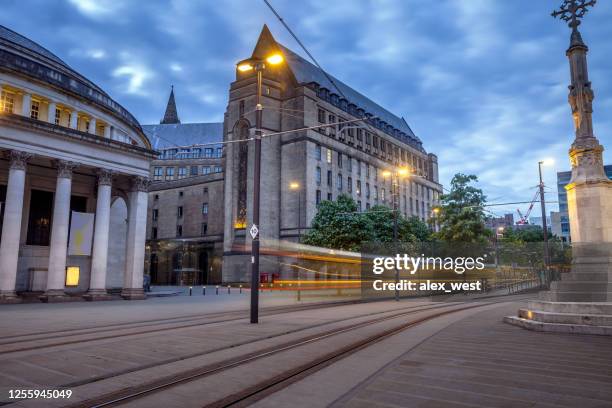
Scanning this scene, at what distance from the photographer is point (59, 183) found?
30.6 metres

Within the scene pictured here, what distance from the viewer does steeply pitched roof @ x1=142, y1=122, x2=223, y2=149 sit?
4774 inches

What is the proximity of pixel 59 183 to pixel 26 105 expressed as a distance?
669 centimetres

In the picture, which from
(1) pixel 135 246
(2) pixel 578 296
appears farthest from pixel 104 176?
(2) pixel 578 296

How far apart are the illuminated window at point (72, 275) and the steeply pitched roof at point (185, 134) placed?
87.8 meters

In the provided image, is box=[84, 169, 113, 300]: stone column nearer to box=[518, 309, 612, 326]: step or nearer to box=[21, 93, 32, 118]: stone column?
box=[21, 93, 32, 118]: stone column

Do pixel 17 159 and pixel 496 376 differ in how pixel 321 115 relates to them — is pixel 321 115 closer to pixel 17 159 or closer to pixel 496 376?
pixel 17 159

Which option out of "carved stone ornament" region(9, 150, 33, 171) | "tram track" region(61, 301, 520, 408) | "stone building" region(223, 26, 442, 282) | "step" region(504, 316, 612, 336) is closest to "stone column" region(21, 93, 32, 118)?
"carved stone ornament" region(9, 150, 33, 171)

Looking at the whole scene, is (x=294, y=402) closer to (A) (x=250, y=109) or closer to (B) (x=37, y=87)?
(B) (x=37, y=87)

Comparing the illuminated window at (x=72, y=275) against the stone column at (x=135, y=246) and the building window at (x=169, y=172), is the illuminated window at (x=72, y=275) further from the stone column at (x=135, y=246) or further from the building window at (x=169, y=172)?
the building window at (x=169, y=172)

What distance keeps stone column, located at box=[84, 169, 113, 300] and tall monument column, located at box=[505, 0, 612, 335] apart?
1094 inches

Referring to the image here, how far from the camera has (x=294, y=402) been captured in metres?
5.88

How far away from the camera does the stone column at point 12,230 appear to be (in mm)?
27516

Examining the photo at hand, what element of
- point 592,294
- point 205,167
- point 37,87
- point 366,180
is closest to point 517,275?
point 366,180

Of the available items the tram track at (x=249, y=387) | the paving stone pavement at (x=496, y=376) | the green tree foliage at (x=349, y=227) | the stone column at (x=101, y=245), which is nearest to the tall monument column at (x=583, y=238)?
the paving stone pavement at (x=496, y=376)
